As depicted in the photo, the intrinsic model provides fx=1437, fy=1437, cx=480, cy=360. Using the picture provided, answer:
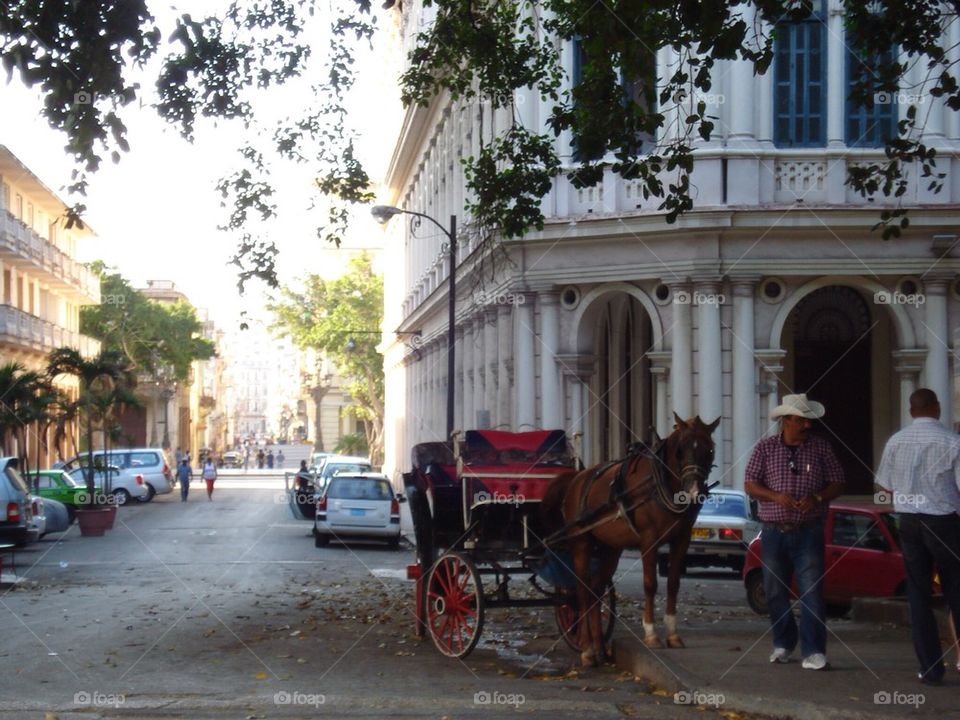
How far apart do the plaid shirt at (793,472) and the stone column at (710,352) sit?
16.4 meters

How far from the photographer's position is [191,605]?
57.2 feet

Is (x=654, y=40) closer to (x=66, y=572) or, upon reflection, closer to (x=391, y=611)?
(x=391, y=611)

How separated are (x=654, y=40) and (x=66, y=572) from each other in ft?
47.4

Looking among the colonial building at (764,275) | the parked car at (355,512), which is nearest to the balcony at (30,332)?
the parked car at (355,512)

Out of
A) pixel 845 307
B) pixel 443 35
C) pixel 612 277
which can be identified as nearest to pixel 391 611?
pixel 443 35

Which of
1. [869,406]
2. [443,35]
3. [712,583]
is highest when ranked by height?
[443,35]

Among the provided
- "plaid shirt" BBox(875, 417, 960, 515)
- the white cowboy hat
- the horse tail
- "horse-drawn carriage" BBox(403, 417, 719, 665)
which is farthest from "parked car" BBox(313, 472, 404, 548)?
"plaid shirt" BBox(875, 417, 960, 515)

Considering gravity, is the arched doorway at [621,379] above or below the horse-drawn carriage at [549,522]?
above

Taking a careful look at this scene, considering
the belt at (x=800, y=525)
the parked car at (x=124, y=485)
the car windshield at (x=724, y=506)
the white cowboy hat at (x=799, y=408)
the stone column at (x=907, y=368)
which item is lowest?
the parked car at (x=124, y=485)

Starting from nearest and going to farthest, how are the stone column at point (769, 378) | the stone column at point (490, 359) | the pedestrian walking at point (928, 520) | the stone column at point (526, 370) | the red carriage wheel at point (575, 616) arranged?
1. the pedestrian walking at point (928, 520)
2. the red carriage wheel at point (575, 616)
3. the stone column at point (769, 378)
4. the stone column at point (526, 370)
5. the stone column at point (490, 359)

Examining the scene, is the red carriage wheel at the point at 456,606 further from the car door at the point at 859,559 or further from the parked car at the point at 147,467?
the parked car at the point at 147,467

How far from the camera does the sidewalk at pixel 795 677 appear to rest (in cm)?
879

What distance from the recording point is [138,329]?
251ft

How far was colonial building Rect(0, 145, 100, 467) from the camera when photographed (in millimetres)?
50844
